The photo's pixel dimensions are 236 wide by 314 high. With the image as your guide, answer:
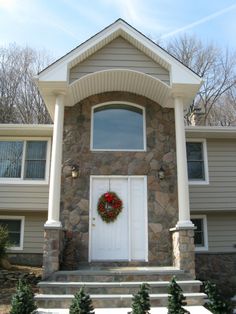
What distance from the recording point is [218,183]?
411 inches

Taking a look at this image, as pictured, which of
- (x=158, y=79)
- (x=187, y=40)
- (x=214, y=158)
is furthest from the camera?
(x=187, y=40)

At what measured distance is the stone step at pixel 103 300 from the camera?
594cm

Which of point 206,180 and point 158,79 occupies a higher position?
point 158,79

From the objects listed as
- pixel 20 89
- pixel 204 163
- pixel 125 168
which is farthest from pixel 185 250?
pixel 20 89

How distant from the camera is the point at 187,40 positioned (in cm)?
2256

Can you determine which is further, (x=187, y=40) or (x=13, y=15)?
(x=187, y=40)

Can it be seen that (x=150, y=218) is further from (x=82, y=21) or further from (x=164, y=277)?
(x=82, y=21)

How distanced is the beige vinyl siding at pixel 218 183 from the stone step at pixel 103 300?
4360 mm

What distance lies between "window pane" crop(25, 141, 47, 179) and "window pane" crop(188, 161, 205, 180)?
15.1 feet

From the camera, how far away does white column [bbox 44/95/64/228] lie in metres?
7.23

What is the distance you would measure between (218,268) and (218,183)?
259cm

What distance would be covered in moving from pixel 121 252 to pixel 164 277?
159 cm

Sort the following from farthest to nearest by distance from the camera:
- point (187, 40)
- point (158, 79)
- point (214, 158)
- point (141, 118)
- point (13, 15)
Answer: point (187, 40) → point (214, 158) → point (13, 15) → point (141, 118) → point (158, 79)

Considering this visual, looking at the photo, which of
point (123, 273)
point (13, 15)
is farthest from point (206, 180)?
point (13, 15)
